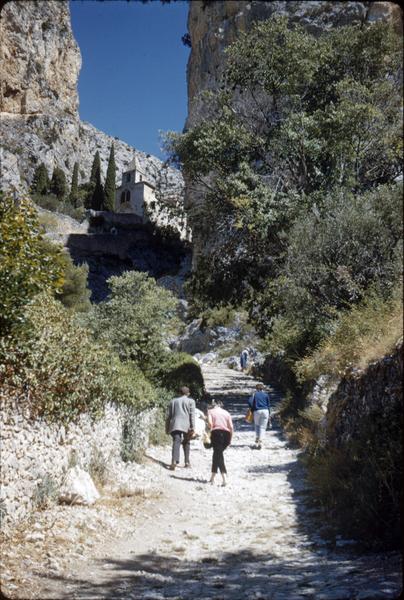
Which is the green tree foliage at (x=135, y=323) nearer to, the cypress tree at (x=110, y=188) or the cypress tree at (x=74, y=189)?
the cypress tree at (x=110, y=188)

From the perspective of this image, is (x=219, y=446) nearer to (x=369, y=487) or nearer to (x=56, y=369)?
(x=56, y=369)

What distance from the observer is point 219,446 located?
34.8 feet

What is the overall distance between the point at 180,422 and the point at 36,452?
5043mm

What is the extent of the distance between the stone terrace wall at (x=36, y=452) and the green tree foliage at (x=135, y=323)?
197 inches

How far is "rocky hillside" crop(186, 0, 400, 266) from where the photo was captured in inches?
899

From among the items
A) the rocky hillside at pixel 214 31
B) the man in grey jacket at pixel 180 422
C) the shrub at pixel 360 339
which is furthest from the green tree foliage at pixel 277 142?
the man in grey jacket at pixel 180 422

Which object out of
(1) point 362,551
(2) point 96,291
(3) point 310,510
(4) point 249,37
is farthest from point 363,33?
(2) point 96,291

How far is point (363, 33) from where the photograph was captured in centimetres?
1969

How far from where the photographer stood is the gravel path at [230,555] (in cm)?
494

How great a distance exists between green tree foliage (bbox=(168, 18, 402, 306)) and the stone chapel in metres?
61.3

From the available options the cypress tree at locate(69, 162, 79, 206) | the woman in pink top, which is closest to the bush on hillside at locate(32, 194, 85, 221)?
the cypress tree at locate(69, 162, 79, 206)

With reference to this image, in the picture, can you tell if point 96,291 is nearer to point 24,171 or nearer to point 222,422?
point 24,171

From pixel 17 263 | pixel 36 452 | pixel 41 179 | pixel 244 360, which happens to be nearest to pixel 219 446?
pixel 36 452

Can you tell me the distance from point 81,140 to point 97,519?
90.0 m
